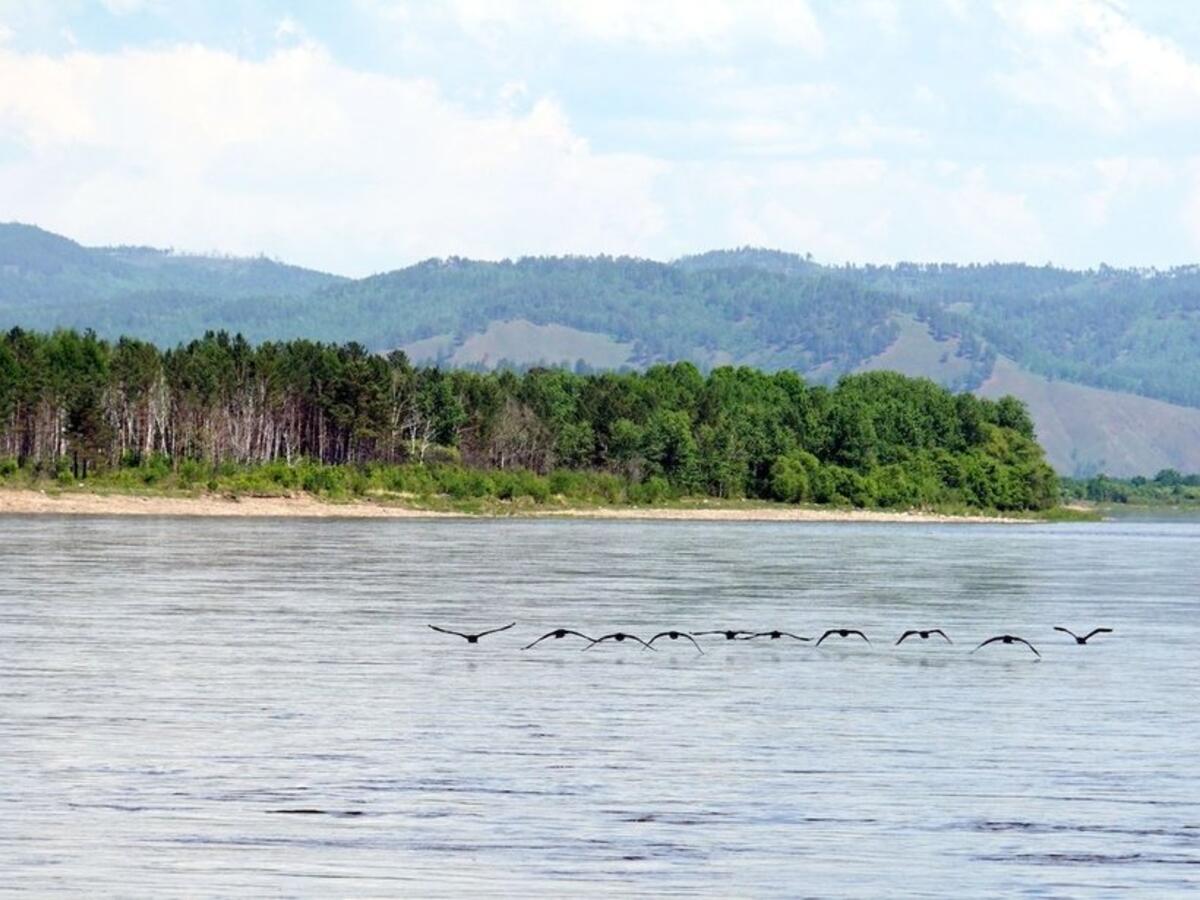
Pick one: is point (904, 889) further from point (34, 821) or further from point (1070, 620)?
point (1070, 620)

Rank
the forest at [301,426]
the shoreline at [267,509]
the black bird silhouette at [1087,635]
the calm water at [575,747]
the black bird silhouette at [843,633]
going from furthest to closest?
1. the forest at [301,426]
2. the shoreline at [267,509]
3. the black bird silhouette at [1087,635]
4. the black bird silhouette at [843,633]
5. the calm water at [575,747]

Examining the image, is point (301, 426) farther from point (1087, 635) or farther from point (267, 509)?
point (1087, 635)

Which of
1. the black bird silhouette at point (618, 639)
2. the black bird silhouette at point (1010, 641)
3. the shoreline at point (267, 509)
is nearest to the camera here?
the black bird silhouette at point (618, 639)

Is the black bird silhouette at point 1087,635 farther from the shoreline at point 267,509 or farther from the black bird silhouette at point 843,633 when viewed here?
the shoreline at point 267,509

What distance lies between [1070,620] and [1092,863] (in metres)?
36.3

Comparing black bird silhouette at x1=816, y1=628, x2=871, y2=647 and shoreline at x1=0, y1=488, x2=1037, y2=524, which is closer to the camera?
black bird silhouette at x1=816, y1=628, x2=871, y2=647

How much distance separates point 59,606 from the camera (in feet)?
180

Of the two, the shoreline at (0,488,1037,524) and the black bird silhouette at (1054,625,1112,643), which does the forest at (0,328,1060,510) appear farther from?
the black bird silhouette at (1054,625,1112,643)

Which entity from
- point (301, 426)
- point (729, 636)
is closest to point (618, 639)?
point (729, 636)

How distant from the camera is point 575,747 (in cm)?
3062

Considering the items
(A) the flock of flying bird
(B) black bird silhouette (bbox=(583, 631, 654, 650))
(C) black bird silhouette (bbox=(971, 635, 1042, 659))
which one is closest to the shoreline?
(A) the flock of flying bird

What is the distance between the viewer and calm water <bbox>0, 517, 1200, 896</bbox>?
73.6 feet

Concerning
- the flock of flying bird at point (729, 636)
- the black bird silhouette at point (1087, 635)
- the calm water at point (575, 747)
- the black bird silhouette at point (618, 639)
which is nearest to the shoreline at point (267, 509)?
the calm water at point (575, 747)

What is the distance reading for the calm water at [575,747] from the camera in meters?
22.4
